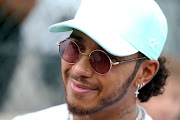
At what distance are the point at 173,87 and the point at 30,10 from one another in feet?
8.77

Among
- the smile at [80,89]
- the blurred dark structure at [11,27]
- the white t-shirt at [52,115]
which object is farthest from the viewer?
the blurred dark structure at [11,27]

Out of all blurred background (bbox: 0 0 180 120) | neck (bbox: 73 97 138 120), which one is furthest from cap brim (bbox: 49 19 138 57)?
blurred background (bbox: 0 0 180 120)

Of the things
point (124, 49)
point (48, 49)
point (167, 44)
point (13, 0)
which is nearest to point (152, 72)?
point (124, 49)

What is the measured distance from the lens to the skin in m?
1.91

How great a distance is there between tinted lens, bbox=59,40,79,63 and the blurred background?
151cm

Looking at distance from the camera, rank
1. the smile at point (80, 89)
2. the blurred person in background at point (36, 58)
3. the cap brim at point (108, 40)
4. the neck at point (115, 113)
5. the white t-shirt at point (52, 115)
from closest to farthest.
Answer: the cap brim at point (108, 40)
the smile at point (80, 89)
the neck at point (115, 113)
the white t-shirt at point (52, 115)
the blurred person in background at point (36, 58)

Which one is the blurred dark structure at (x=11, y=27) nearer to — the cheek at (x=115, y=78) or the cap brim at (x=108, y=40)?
the cap brim at (x=108, y=40)

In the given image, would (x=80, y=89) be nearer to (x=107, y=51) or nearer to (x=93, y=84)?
(x=93, y=84)

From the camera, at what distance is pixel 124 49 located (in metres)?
1.87

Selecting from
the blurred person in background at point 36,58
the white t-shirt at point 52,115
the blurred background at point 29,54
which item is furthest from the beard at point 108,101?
the blurred person in background at point 36,58

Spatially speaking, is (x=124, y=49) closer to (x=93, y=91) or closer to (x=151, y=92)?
(x=93, y=91)

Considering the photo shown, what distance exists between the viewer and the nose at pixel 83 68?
1.89 meters

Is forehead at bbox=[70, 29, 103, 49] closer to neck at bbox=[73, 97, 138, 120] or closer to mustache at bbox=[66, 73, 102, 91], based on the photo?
mustache at bbox=[66, 73, 102, 91]

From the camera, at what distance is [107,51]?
1.83 meters
